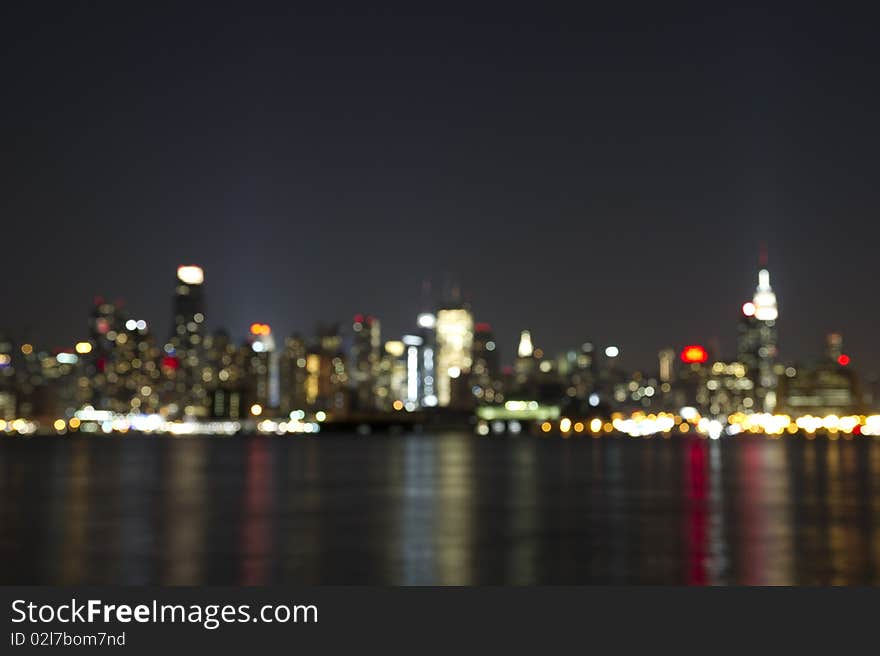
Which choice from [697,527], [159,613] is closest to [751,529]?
[697,527]

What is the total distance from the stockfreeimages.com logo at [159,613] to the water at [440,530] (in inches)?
197

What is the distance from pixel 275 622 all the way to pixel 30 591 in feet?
19.3

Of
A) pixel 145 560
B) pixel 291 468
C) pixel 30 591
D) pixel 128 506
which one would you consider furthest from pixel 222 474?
pixel 30 591

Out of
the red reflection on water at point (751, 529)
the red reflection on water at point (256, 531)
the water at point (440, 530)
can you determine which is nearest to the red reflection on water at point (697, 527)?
the water at point (440, 530)

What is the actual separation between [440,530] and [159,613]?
1694cm

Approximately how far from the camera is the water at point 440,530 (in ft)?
83.5

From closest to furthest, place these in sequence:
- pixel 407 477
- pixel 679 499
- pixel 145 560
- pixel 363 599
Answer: pixel 363 599 < pixel 145 560 < pixel 679 499 < pixel 407 477

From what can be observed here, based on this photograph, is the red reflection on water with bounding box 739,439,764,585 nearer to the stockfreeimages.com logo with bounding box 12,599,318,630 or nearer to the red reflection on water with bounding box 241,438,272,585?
the stockfreeimages.com logo with bounding box 12,599,318,630

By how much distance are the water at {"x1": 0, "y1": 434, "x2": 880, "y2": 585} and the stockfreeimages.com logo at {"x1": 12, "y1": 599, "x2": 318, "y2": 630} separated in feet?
16.4

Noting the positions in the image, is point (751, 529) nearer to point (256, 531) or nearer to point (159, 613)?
point (256, 531)

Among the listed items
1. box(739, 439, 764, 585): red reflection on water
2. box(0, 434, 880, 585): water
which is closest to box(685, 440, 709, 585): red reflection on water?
box(0, 434, 880, 585): water

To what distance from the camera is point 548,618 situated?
18562 mm

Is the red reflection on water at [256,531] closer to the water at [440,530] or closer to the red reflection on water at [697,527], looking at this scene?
the water at [440,530]

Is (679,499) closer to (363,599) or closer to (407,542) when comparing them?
(407,542)
